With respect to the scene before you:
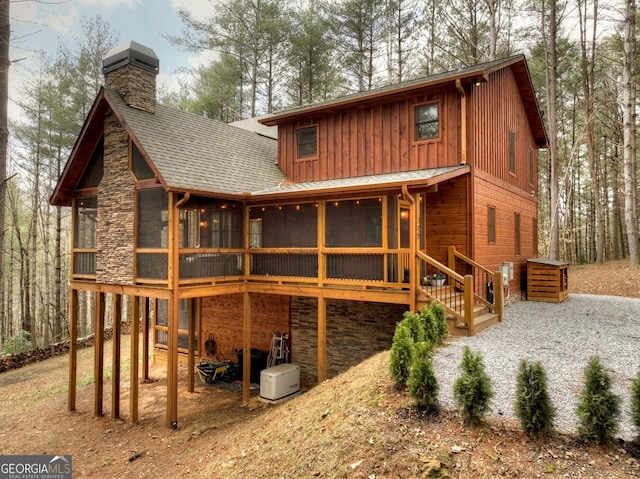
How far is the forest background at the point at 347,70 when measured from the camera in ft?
58.6

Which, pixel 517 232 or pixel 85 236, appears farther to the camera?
pixel 517 232

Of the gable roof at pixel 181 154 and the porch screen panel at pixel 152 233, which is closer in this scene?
the porch screen panel at pixel 152 233

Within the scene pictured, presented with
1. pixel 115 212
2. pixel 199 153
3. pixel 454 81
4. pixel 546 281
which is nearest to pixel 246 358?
pixel 115 212

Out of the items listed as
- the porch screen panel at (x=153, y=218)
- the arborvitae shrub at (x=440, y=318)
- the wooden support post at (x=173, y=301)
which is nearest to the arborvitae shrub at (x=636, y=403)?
the arborvitae shrub at (x=440, y=318)

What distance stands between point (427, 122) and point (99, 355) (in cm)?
1075

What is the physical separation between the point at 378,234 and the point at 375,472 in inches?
250

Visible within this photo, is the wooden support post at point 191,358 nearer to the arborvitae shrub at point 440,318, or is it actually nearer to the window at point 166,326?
the window at point 166,326

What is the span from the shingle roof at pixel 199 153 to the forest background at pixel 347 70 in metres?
9.67

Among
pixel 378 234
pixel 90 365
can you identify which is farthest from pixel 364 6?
pixel 90 365

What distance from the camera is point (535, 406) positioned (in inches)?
155

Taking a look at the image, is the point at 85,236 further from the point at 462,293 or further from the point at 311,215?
the point at 462,293

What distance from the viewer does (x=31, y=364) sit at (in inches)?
607

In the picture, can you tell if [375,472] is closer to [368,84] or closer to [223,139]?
[223,139]

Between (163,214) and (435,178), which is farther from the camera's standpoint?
(163,214)
